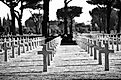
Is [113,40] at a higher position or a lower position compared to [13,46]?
lower

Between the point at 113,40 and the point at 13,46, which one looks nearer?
the point at 13,46

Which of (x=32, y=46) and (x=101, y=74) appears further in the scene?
(x=32, y=46)

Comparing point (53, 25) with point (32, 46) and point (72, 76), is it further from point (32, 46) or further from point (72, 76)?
point (72, 76)

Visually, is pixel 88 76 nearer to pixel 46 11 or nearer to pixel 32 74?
pixel 32 74

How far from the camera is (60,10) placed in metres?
86.7

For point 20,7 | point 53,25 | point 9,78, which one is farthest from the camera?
point 53,25

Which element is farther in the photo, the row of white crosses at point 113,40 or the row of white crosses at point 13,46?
the row of white crosses at point 113,40

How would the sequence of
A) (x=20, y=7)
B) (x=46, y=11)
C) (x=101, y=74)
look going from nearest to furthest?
(x=101, y=74)
(x=46, y=11)
(x=20, y=7)

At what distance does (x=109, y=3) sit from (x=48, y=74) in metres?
43.6

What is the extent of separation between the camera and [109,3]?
173 feet

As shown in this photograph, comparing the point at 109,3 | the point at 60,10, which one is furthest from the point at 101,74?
the point at 60,10

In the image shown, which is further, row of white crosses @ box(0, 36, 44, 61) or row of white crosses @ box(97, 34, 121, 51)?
row of white crosses @ box(97, 34, 121, 51)

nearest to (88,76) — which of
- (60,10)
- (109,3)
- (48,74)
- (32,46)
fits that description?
(48,74)

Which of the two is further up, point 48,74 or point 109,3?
point 109,3
